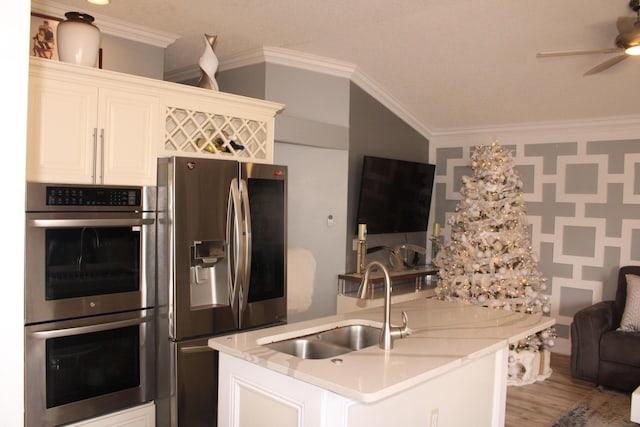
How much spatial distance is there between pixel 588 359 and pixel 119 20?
449 cm

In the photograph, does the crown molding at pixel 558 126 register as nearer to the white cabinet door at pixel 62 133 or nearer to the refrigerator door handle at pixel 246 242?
the refrigerator door handle at pixel 246 242

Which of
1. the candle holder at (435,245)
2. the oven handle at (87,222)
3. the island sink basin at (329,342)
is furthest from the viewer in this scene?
the candle holder at (435,245)

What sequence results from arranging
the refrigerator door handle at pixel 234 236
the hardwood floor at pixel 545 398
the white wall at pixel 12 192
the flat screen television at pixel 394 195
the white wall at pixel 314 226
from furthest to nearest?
1. the flat screen television at pixel 394 195
2. the white wall at pixel 314 226
3. the hardwood floor at pixel 545 398
4. the refrigerator door handle at pixel 234 236
5. the white wall at pixel 12 192

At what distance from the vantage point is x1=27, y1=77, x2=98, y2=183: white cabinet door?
250cm

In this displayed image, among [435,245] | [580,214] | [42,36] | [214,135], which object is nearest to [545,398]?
[580,214]

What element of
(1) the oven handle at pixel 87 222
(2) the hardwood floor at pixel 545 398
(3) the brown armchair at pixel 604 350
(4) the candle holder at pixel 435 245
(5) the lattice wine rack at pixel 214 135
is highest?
(5) the lattice wine rack at pixel 214 135

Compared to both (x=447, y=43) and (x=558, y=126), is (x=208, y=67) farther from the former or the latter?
(x=558, y=126)

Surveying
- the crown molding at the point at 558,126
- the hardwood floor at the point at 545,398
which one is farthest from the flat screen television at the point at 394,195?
the hardwood floor at the point at 545,398

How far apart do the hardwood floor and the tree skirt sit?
62 mm

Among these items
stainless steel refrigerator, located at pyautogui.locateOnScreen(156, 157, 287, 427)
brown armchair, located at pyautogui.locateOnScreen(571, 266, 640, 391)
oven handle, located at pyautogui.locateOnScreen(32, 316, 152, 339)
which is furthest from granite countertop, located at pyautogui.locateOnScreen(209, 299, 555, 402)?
brown armchair, located at pyautogui.locateOnScreen(571, 266, 640, 391)

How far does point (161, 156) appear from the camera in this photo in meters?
2.97

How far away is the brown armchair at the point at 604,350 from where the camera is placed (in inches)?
161

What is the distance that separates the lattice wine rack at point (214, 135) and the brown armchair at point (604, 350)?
304cm

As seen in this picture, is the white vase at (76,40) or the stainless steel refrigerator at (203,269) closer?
the white vase at (76,40)
